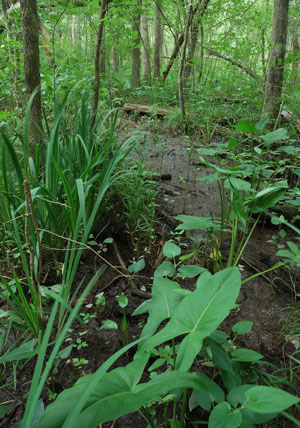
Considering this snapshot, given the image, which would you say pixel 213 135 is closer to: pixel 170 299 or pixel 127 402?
pixel 170 299

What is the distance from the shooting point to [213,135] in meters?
3.63

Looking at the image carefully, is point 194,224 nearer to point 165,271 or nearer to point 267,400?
point 165,271

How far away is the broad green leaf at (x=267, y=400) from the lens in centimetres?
55

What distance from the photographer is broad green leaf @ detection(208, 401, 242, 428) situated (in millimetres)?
636

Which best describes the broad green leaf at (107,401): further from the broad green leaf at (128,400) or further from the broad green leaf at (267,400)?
the broad green leaf at (267,400)

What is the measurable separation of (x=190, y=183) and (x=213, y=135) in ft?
4.56

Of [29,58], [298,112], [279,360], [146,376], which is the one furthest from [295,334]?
[298,112]

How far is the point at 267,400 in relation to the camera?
0.58 m

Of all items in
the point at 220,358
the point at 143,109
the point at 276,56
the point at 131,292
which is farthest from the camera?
the point at 143,109

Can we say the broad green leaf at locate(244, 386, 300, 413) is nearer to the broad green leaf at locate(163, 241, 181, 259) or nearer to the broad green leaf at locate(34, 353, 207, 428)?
the broad green leaf at locate(34, 353, 207, 428)

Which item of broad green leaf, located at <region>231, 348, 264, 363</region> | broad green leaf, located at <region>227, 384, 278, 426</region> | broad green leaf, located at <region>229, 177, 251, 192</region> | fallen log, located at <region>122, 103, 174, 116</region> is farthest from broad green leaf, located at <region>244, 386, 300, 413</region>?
fallen log, located at <region>122, 103, 174, 116</region>

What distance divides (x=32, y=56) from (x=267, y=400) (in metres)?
1.80

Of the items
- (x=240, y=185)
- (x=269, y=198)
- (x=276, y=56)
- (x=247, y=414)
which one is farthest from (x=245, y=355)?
(x=276, y=56)

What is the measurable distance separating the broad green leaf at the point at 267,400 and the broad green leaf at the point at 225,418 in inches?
2.9
